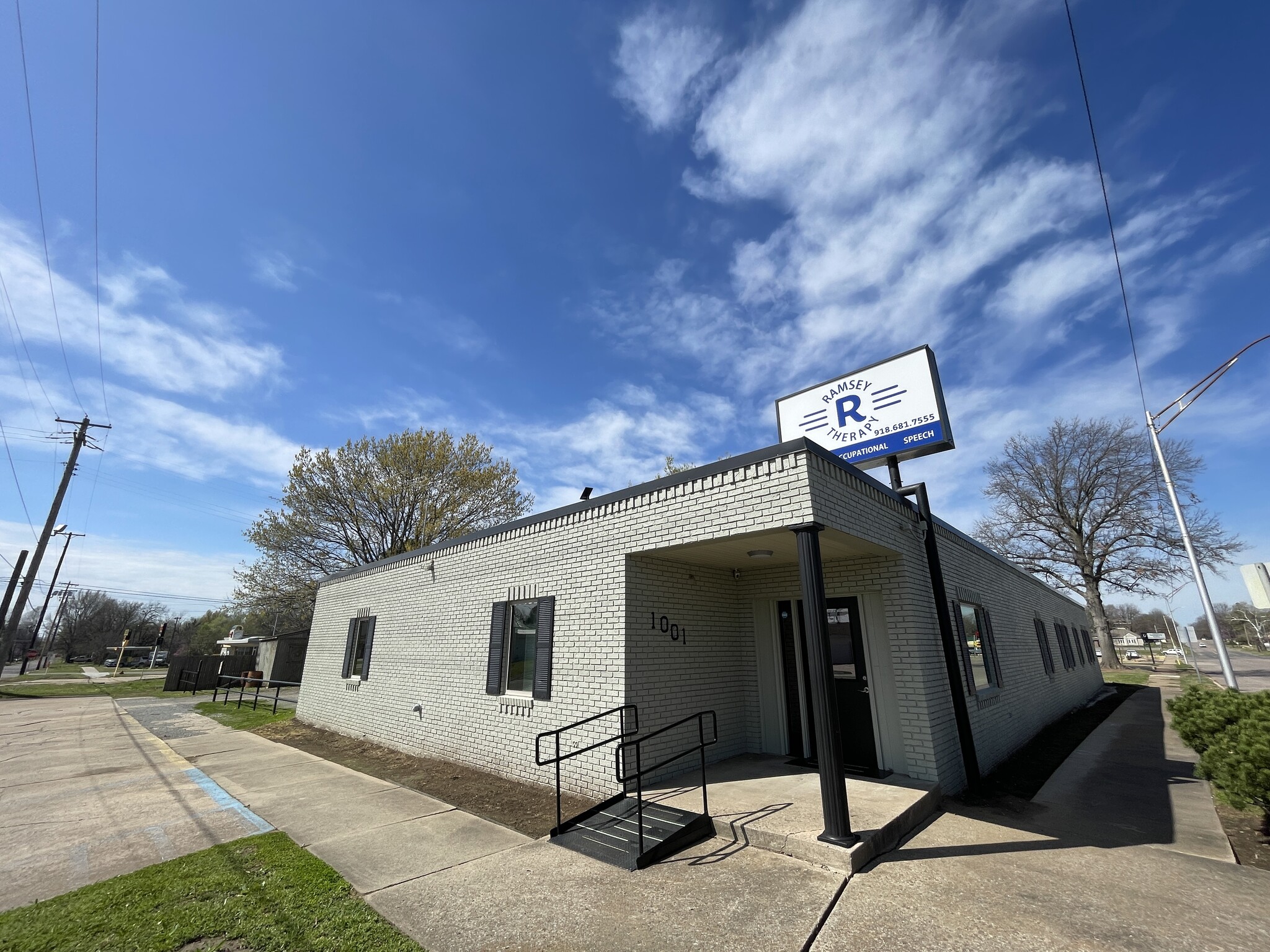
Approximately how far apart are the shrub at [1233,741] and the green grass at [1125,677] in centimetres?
2428

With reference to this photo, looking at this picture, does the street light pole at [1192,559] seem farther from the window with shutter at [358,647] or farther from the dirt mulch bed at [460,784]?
the window with shutter at [358,647]

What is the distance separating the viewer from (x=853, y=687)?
281 inches

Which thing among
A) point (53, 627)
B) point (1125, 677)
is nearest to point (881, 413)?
point (1125, 677)

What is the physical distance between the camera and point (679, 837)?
4828mm

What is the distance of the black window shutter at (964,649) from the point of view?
7.75 metres

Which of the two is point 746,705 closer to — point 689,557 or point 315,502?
point 689,557

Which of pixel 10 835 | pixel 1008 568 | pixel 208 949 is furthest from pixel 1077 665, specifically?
pixel 10 835

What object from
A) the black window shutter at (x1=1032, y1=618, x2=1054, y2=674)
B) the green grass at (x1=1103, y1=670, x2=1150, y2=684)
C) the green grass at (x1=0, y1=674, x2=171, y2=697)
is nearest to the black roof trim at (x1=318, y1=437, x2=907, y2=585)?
the black window shutter at (x1=1032, y1=618, x2=1054, y2=674)

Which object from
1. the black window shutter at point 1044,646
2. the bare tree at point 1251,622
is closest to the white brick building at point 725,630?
the black window shutter at point 1044,646

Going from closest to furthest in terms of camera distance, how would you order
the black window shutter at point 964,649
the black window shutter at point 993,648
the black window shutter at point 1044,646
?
the black window shutter at point 964,649 < the black window shutter at point 993,648 < the black window shutter at point 1044,646

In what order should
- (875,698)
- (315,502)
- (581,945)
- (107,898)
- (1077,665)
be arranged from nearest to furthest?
1. (581,945)
2. (107,898)
3. (875,698)
4. (1077,665)
5. (315,502)

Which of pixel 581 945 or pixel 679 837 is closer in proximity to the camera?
pixel 581 945

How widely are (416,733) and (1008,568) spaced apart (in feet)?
41.2

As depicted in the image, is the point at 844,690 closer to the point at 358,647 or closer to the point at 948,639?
the point at 948,639
